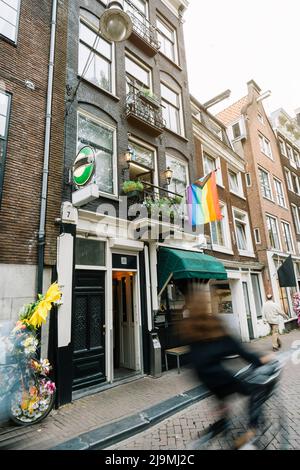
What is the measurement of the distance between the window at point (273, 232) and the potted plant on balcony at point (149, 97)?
11415 mm

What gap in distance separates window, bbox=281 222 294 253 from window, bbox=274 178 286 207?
168 cm

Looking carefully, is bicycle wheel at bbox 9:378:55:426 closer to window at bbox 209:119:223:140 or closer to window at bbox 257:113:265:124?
window at bbox 209:119:223:140

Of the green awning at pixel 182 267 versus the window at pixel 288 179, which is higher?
the window at pixel 288 179

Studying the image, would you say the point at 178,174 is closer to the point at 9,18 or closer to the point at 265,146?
the point at 9,18

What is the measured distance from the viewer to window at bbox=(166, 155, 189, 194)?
11.0 meters

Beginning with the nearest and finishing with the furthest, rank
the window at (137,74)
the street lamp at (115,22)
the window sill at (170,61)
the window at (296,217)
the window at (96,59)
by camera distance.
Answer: the street lamp at (115,22), the window at (96,59), the window at (137,74), the window sill at (170,61), the window at (296,217)

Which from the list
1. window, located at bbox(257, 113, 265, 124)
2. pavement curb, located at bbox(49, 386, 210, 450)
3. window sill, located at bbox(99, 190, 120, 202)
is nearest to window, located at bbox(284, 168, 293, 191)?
window, located at bbox(257, 113, 265, 124)

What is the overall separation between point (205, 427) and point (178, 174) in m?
9.08

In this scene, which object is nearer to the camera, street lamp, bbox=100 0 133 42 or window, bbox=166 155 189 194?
street lamp, bbox=100 0 133 42

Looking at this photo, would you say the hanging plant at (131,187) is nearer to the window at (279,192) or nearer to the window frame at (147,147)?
the window frame at (147,147)

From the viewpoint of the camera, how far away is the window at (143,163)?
958cm

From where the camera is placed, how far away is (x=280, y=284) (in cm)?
1534

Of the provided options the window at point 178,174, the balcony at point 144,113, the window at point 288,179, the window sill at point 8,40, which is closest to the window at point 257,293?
the window at point 178,174
